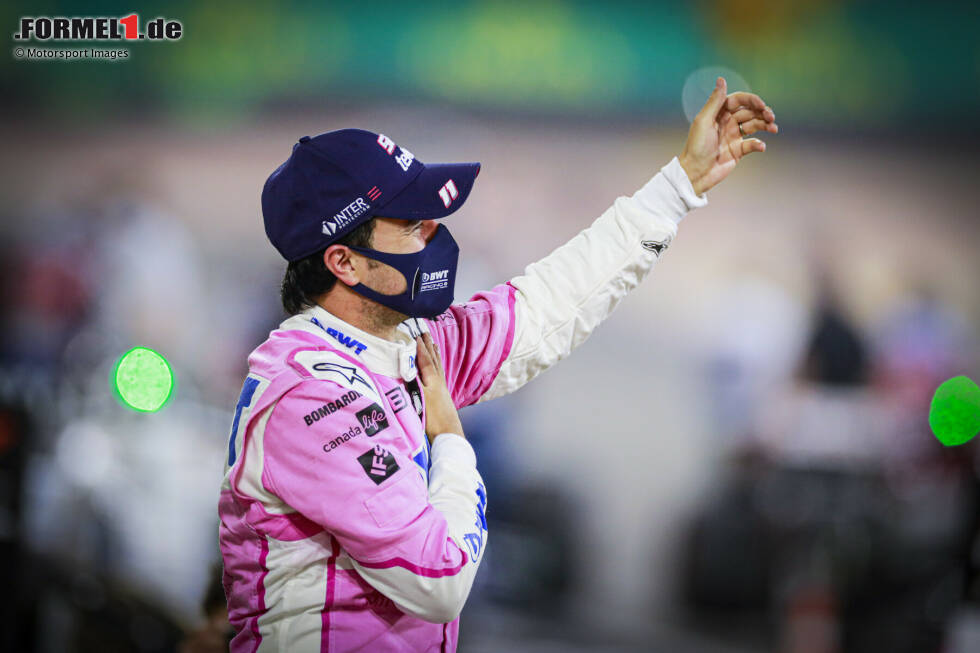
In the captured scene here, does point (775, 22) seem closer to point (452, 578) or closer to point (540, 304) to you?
point (540, 304)

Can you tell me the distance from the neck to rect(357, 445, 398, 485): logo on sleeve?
0.30 metres

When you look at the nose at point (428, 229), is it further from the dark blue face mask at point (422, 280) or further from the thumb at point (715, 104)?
the thumb at point (715, 104)

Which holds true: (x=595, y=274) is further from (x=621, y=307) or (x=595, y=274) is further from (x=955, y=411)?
(x=955, y=411)

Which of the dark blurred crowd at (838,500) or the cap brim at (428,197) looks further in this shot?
the dark blurred crowd at (838,500)

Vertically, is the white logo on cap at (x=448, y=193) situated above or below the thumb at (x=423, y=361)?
above

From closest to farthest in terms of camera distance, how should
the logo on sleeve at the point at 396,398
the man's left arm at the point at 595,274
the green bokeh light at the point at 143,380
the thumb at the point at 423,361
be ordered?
the logo on sleeve at the point at 396,398 < the thumb at the point at 423,361 < the man's left arm at the point at 595,274 < the green bokeh light at the point at 143,380

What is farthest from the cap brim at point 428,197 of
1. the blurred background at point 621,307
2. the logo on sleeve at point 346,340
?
the blurred background at point 621,307

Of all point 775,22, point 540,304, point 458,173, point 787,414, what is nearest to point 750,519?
point 787,414

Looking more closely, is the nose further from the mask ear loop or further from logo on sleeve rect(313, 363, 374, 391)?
logo on sleeve rect(313, 363, 374, 391)

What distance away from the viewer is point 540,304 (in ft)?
6.69

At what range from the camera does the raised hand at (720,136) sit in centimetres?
201

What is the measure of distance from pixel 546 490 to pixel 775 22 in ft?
8.54

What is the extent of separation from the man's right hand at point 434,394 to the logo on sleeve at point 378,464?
0.21 metres

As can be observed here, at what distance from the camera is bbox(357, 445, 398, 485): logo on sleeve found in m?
1.50
